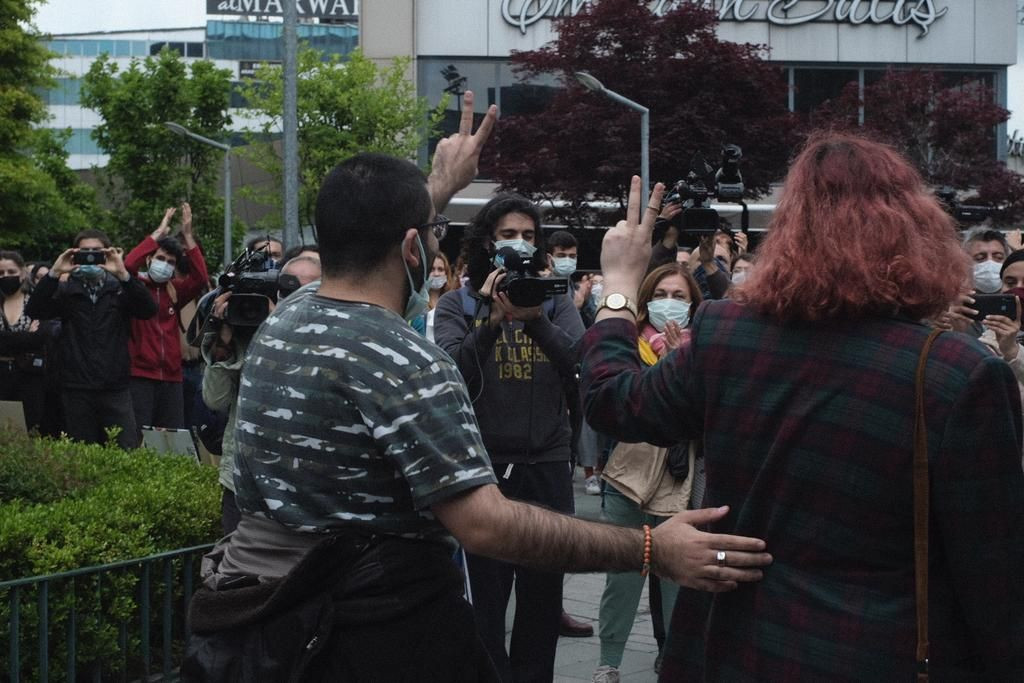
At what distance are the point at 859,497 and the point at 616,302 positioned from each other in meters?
0.78

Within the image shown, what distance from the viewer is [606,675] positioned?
20.4 ft

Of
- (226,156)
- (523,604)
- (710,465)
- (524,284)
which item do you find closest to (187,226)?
(523,604)

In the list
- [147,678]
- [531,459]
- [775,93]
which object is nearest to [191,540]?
[147,678]

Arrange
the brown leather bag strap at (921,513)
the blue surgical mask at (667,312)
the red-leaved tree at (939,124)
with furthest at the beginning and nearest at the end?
the red-leaved tree at (939,124) → the blue surgical mask at (667,312) → the brown leather bag strap at (921,513)

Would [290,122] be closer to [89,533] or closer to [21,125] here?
[89,533]

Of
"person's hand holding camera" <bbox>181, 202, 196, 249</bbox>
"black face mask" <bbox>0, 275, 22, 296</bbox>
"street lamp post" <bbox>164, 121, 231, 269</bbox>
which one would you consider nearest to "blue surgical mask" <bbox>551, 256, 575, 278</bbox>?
"person's hand holding camera" <bbox>181, 202, 196, 249</bbox>

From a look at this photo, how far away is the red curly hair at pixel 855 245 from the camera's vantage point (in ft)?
8.94

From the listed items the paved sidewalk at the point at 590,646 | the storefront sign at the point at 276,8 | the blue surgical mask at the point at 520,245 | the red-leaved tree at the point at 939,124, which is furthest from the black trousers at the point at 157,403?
the storefront sign at the point at 276,8

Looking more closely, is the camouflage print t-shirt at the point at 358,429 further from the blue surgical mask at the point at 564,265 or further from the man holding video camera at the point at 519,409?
the blue surgical mask at the point at 564,265

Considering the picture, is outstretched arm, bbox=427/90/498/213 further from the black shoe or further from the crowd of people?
the black shoe

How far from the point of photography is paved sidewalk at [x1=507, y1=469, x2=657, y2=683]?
6.68 meters

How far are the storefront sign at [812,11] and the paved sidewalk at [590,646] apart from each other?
31.9 metres

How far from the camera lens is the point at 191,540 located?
6090mm

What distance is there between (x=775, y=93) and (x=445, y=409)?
31.1 m
